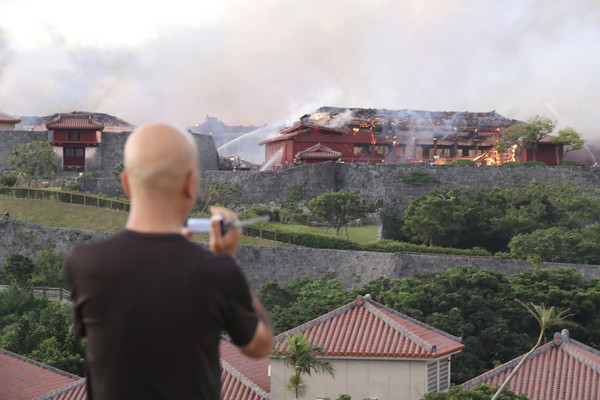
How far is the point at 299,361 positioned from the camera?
67.3ft

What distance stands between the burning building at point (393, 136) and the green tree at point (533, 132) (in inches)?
35.9

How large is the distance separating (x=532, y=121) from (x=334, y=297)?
18.3 meters

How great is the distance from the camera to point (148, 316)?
336cm

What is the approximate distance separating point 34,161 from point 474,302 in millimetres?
19697

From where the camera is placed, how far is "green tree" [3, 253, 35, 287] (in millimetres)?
35219

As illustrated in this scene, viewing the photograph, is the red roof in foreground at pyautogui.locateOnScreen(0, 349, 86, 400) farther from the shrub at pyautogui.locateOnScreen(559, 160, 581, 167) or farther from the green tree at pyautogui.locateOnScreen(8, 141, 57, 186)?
the shrub at pyautogui.locateOnScreen(559, 160, 581, 167)

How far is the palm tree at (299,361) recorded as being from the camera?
20.4 m

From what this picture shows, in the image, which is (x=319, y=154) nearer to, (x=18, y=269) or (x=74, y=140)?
(x=74, y=140)

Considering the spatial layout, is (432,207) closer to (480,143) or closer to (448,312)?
(448,312)

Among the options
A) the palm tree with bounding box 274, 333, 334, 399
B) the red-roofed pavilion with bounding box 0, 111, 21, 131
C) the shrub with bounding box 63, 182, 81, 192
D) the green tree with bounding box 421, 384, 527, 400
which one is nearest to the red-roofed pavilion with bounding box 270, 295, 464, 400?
the palm tree with bounding box 274, 333, 334, 399

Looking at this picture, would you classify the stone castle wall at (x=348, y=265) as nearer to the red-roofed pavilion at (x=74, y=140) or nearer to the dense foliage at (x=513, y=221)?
the dense foliage at (x=513, y=221)

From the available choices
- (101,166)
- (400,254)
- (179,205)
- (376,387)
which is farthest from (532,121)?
(179,205)

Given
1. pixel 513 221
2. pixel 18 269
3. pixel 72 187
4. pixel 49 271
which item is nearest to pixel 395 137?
pixel 513 221

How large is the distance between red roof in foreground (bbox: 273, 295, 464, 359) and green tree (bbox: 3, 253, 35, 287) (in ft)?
50.3
